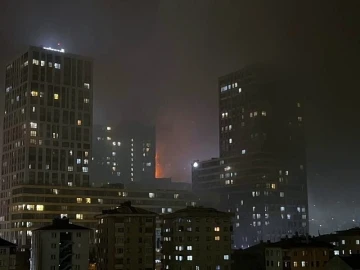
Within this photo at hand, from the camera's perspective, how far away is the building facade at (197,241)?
135250 mm

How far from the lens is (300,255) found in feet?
403

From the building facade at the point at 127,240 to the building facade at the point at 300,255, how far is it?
29501 millimetres

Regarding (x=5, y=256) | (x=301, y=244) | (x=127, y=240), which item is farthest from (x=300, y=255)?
(x=5, y=256)

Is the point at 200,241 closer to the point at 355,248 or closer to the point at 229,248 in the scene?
the point at 229,248

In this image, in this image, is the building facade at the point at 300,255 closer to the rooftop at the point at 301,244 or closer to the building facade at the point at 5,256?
the rooftop at the point at 301,244

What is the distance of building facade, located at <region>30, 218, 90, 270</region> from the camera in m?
116

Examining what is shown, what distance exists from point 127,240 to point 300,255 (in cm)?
4049

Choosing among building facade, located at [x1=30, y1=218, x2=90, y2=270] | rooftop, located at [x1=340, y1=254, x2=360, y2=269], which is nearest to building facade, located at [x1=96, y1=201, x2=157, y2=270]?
building facade, located at [x1=30, y1=218, x2=90, y2=270]

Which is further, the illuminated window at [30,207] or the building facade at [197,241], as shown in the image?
the illuminated window at [30,207]

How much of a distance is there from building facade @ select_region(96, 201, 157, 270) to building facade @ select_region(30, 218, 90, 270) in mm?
9942

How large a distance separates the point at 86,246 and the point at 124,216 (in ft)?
44.9

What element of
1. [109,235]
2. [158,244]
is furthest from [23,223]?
[109,235]

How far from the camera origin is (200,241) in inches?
5384

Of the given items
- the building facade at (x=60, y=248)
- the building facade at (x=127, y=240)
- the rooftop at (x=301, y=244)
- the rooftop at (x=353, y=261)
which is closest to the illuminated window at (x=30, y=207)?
the building facade at (x=127, y=240)
